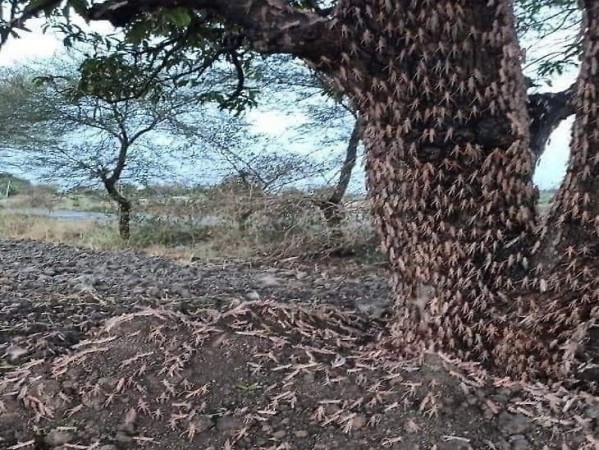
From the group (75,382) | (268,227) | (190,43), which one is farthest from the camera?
(268,227)

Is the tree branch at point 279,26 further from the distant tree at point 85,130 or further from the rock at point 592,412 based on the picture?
the distant tree at point 85,130

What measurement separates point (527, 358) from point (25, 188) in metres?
7.85

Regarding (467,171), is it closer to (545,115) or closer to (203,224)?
(545,115)

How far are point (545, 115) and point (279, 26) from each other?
831 millimetres

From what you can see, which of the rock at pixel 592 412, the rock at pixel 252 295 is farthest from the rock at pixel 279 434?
the rock at pixel 252 295

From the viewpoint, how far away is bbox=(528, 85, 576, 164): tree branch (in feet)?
6.68

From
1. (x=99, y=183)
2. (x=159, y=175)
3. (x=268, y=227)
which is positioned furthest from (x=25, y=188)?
(x=268, y=227)

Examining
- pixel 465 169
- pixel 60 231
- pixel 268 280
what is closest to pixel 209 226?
pixel 60 231

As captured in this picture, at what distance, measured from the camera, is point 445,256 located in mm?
1858

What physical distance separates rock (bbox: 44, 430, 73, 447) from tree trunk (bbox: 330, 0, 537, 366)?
965 mm

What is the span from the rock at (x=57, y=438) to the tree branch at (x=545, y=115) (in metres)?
1.46

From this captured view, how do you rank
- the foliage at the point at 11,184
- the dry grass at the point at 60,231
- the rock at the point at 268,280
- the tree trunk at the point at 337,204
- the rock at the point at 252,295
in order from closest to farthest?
the rock at the point at 252,295 → the rock at the point at 268,280 → the tree trunk at the point at 337,204 → the dry grass at the point at 60,231 → the foliage at the point at 11,184

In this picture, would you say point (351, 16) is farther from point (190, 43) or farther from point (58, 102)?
point (58, 102)

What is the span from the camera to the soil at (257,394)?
1.50 m
